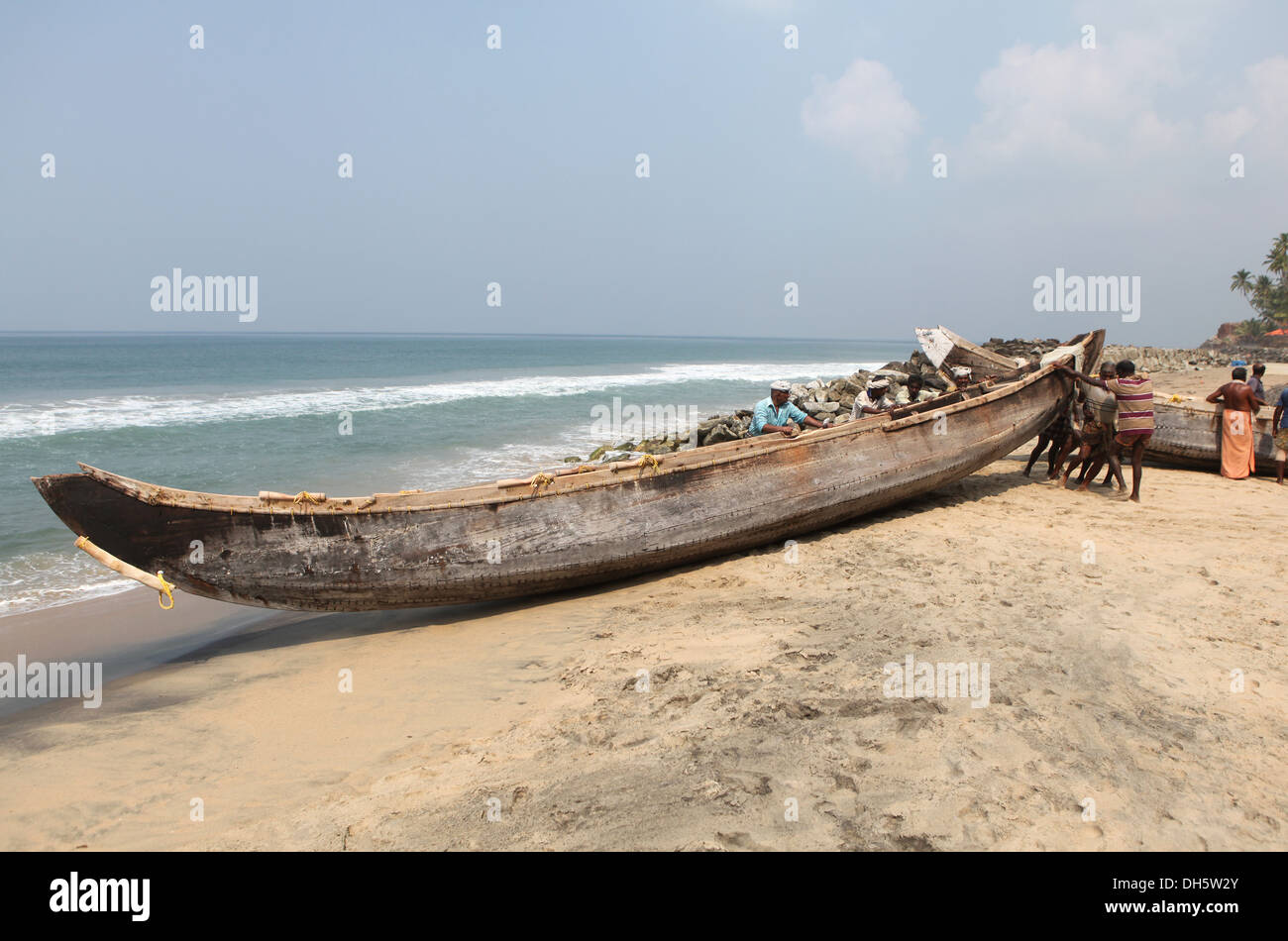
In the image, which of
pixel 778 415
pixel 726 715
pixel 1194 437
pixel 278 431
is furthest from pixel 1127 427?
pixel 278 431

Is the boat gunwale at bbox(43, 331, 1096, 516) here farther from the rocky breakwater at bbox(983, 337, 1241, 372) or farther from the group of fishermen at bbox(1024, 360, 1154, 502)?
the rocky breakwater at bbox(983, 337, 1241, 372)

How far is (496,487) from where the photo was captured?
586 centimetres

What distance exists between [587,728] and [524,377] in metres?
36.4

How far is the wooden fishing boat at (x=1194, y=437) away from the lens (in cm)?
929

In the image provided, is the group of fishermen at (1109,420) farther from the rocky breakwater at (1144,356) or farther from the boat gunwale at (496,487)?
the rocky breakwater at (1144,356)

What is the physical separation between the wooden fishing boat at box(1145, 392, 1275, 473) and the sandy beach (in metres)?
3.24

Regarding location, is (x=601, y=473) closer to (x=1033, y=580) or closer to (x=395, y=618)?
(x=395, y=618)

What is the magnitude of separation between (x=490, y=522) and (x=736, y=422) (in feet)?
28.5

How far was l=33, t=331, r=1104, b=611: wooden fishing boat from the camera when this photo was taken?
5.17 meters

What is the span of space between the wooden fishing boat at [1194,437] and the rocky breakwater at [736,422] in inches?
163

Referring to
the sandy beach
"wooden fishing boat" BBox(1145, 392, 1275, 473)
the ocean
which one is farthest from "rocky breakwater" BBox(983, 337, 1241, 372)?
the sandy beach

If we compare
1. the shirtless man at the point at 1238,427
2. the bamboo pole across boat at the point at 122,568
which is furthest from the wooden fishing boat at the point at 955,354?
the bamboo pole across boat at the point at 122,568
